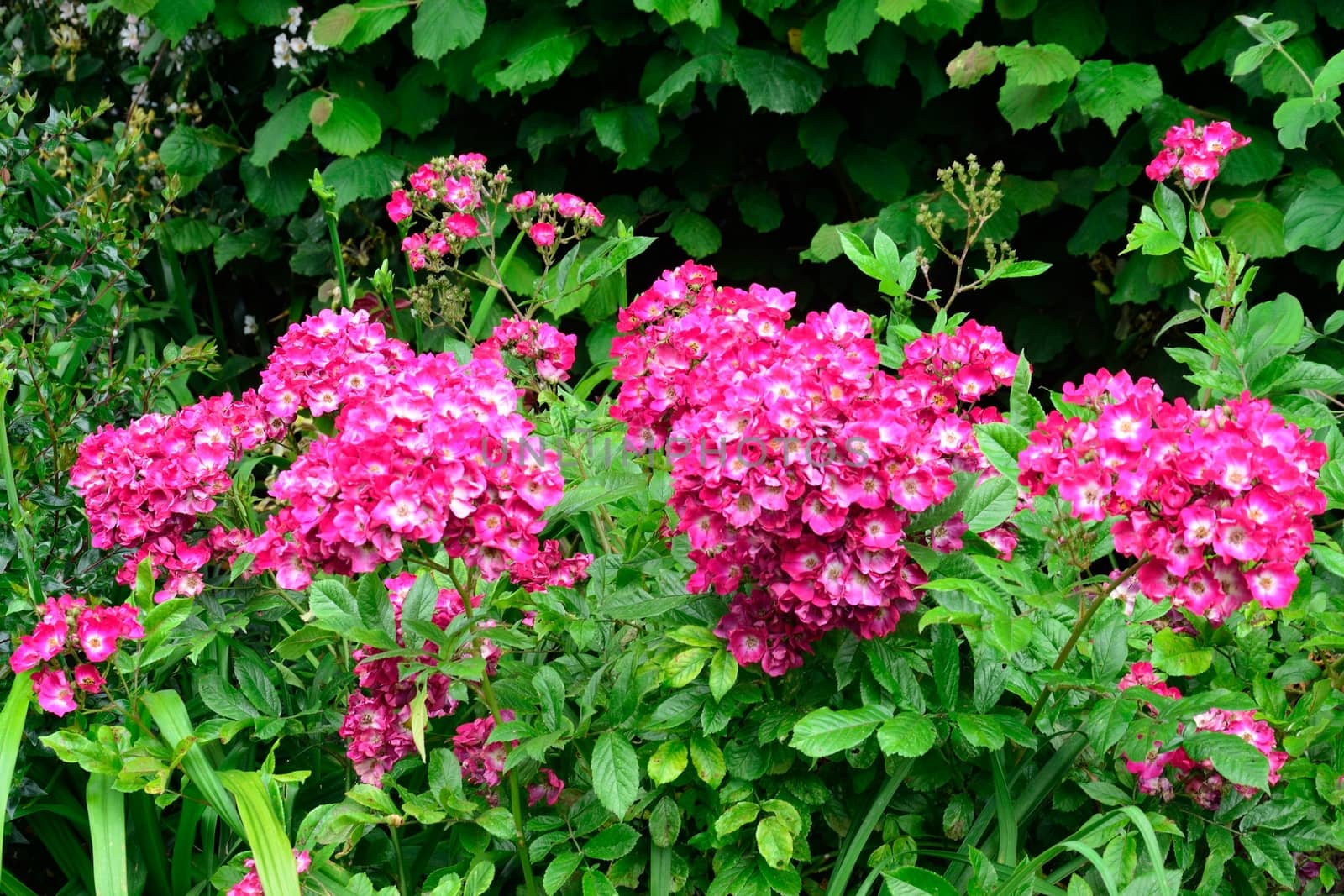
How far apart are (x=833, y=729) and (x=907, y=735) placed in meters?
0.08

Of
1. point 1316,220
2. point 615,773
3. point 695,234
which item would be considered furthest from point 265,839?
point 1316,220

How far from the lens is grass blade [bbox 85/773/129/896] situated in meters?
1.60

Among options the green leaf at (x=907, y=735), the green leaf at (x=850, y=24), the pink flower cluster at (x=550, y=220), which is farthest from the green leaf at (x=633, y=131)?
the green leaf at (x=907, y=735)

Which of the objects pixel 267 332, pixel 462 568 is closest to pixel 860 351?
pixel 462 568

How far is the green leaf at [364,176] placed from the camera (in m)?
3.20

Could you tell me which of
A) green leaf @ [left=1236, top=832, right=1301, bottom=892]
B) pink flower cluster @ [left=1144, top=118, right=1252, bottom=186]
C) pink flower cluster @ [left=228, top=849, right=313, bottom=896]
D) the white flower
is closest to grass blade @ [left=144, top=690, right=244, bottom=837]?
pink flower cluster @ [left=228, top=849, right=313, bottom=896]

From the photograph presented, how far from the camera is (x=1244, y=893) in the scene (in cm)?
159

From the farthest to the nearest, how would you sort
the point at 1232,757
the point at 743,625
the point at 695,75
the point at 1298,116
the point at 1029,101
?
the point at 695,75 → the point at 1029,101 → the point at 1298,116 → the point at 743,625 → the point at 1232,757

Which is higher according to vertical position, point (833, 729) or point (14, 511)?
point (14, 511)

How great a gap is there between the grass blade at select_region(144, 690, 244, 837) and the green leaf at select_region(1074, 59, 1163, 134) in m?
2.08

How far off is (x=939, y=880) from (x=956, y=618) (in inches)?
12.0

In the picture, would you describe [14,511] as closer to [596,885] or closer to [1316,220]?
[596,885]

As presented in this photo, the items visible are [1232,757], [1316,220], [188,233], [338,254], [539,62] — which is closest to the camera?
[1232,757]

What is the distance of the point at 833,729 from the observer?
1.36 meters
